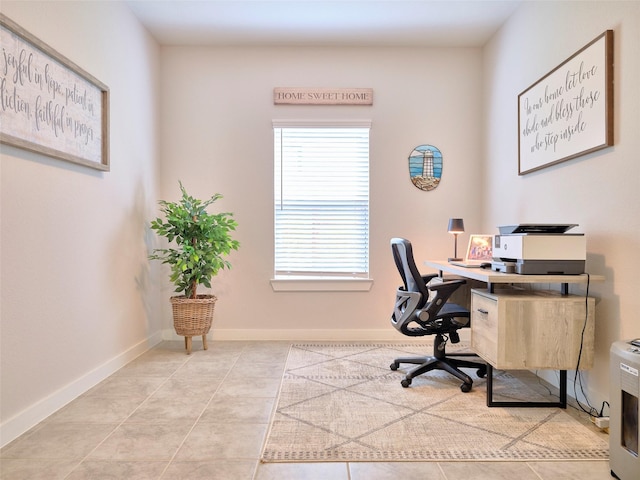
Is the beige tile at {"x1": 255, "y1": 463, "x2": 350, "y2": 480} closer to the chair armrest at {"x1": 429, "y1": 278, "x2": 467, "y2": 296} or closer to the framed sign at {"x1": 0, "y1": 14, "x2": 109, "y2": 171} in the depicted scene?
the chair armrest at {"x1": 429, "y1": 278, "x2": 467, "y2": 296}

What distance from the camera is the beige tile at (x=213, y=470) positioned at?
172cm

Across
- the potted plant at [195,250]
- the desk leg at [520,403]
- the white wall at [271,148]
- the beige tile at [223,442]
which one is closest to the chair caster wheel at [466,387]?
the desk leg at [520,403]

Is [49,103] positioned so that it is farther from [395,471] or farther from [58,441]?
[395,471]

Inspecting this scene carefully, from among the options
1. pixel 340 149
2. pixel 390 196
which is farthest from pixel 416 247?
pixel 340 149

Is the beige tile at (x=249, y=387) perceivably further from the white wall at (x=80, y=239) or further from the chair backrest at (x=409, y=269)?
the chair backrest at (x=409, y=269)

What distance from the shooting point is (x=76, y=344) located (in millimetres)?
2611

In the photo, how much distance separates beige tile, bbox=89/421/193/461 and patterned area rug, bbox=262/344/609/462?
0.45 meters

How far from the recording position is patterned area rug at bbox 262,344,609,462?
6.30 feet

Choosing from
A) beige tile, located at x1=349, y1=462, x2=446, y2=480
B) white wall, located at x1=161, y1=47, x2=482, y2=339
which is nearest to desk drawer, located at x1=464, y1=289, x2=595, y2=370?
beige tile, located at x1=349, y1=462, x2=446, y2=480

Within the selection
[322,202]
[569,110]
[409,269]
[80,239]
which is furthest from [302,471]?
[322,202]

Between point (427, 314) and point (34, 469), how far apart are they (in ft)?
7.07

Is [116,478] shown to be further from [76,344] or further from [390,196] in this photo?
[390,196]

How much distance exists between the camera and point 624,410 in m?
1.68

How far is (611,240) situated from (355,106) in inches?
98.2
